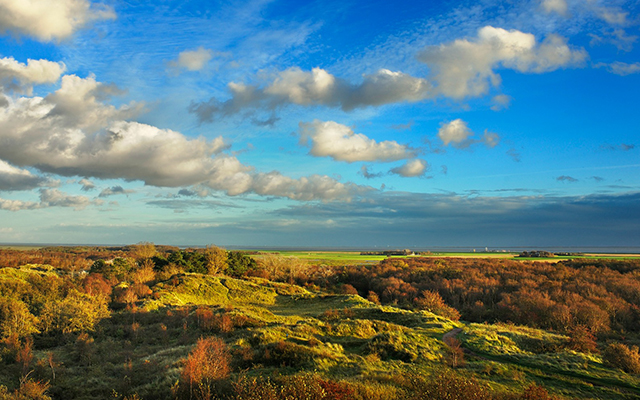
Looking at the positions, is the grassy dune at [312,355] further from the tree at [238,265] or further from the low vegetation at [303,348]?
the tree at [238,265]

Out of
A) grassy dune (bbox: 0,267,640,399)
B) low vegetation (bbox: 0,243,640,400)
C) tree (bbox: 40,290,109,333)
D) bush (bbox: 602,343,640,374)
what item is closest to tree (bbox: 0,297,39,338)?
low vegetation (bbox: 0,243,640,400)

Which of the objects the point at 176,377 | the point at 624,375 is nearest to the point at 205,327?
the point at 176,377

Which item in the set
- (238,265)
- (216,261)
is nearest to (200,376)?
(216,261)

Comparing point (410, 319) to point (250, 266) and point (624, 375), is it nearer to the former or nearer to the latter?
point (624, 375)

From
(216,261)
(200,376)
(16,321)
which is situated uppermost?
(200,376)

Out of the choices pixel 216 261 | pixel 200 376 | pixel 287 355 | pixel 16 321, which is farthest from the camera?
pixel 216 261

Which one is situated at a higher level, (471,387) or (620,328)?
(471,387)

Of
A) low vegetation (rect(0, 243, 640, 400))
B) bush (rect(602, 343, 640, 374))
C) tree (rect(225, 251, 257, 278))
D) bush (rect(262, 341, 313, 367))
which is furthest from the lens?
tree (rect(225, 251, 257, 278))

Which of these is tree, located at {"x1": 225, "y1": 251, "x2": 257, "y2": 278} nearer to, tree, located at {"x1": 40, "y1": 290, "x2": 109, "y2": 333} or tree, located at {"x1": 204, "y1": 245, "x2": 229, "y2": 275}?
tree, located at {"x1": 204, "y1": 245, "x2": 229, "y2": 275}

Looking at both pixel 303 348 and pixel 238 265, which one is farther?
pixel 238 265

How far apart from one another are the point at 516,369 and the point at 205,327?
16786mm

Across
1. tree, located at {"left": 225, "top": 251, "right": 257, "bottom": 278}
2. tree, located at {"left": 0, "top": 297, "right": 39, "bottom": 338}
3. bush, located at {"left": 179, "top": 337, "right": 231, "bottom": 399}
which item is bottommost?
tree, located at {"left": 225, "top": 251, "right": 257, "bottom": 278}

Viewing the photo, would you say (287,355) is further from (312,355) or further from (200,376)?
(200,376)

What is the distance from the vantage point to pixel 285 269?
6284 cm
